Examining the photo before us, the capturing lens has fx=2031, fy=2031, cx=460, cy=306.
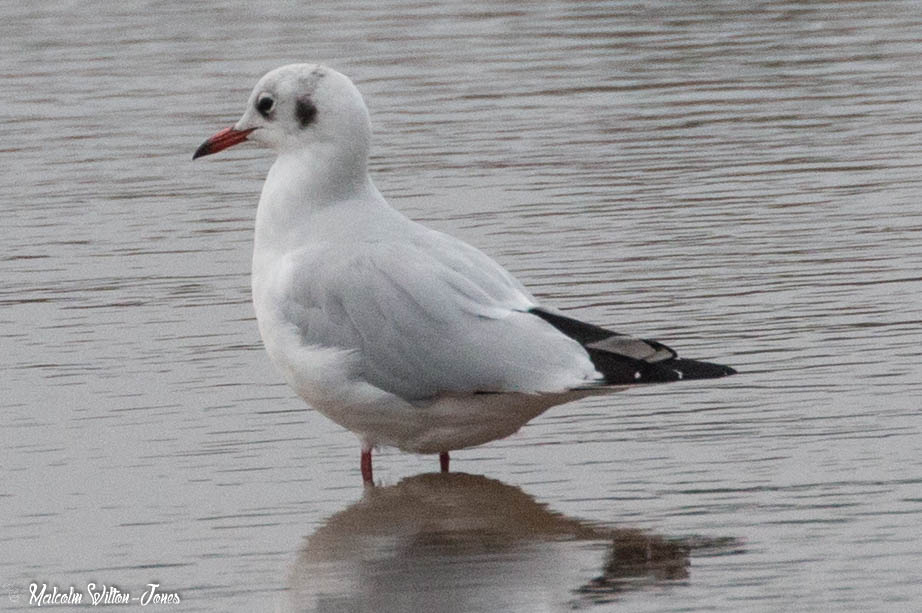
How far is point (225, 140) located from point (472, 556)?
86.6 inches

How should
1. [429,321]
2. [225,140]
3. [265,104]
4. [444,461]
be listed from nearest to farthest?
[429,321]
[444,461]
[265,104]
[225,140]

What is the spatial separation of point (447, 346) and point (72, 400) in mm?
2043

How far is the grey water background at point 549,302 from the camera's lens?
20.1 feet

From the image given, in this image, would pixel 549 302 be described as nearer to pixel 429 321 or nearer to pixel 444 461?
pixel 444 461

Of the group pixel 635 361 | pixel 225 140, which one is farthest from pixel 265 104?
pixel 635 361

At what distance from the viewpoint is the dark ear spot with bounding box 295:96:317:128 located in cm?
729

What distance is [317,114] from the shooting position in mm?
7285

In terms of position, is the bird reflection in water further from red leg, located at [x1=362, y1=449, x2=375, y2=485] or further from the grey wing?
the grey wing

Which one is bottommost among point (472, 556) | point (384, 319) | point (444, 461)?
point (472, 556)

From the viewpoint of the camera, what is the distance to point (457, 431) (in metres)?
6.89

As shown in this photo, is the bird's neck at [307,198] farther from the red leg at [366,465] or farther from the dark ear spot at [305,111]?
the red leg at [366,465]

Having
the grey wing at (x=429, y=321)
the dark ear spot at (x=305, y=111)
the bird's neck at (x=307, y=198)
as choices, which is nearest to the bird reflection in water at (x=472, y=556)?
the grey wing at (x=429, y=321)

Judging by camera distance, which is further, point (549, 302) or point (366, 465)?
point (549, 302)

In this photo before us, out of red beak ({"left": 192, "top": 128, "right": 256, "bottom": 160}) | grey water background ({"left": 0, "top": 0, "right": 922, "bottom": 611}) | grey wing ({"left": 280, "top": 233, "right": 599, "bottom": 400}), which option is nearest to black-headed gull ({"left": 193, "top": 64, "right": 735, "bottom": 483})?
grey wing ({"left": 280, "top": 233, "right": 599, "bottom": 400})
